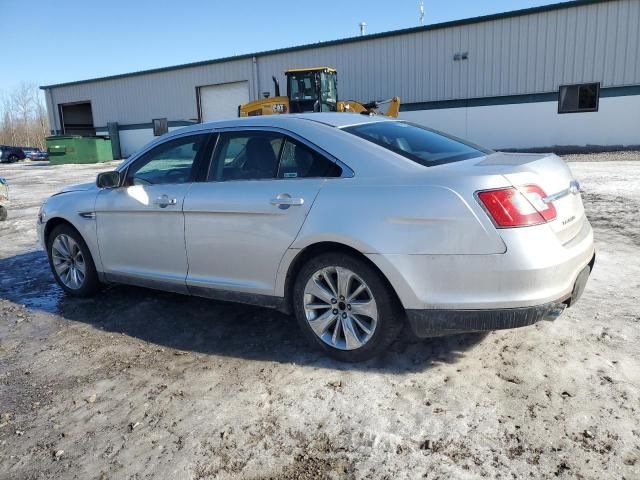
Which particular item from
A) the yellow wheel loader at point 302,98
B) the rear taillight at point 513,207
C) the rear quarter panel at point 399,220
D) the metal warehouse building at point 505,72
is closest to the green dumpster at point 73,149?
the metal warehouse building at point 505,72

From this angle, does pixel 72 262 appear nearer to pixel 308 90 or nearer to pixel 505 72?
pixel 308 90

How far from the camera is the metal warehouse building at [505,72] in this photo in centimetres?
2125

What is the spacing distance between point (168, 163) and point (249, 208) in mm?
1207

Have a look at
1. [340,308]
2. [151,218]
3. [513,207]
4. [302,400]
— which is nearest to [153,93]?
[151,218]

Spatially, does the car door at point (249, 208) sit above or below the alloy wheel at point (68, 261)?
above

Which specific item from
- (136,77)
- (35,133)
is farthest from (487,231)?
(35,133)

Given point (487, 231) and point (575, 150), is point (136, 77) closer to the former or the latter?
point (575, 150)

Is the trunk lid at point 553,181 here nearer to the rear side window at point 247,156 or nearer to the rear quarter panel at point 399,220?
the rear quarter panel at point 399,220

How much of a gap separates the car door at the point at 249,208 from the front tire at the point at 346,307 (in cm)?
29

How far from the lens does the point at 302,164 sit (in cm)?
361

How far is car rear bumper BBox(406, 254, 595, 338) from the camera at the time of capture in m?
2.96

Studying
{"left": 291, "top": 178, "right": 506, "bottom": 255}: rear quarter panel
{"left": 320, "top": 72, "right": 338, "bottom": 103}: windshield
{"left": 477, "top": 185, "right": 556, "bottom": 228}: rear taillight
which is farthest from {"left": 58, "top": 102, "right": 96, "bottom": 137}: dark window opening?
{"left": 477, "top": 185, "right": 556, "bottom": 228}: rear taillight

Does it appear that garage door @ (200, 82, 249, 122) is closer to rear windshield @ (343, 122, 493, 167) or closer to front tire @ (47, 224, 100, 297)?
front tire @ (47, 224, 100, 297)

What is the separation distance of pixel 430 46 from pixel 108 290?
2292cm
